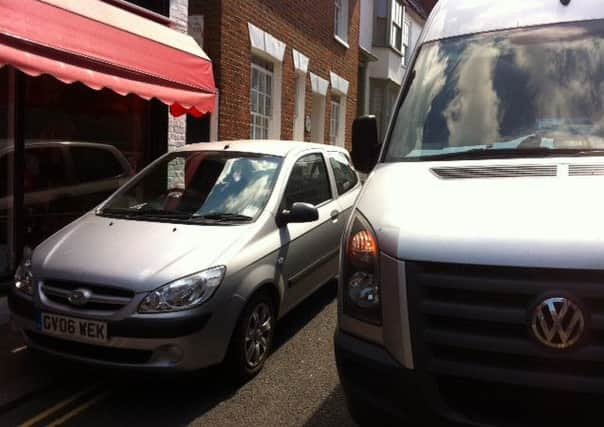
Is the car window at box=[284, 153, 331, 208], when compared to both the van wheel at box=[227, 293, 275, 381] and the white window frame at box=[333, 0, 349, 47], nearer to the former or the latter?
the van wheel at box=[227, 293, 275, 381]

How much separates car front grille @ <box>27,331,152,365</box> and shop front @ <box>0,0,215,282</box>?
241 centimetres

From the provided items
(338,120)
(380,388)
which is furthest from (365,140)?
(338,120)

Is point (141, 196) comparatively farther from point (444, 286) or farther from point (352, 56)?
point (352, 56)

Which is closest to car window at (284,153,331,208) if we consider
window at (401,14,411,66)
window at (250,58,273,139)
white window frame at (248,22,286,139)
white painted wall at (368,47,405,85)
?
white window frame at (248,22,286,139)

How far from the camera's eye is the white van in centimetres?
210

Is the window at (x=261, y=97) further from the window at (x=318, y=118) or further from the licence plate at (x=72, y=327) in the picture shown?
the licence plate at (x=72, y=327)

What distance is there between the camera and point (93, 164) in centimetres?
704

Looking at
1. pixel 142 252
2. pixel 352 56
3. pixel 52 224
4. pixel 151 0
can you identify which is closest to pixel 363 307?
pixel 142 252

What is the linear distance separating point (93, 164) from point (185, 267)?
13.2ft

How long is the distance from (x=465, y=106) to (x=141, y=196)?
112 inches

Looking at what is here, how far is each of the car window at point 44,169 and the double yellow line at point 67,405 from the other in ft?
11.1

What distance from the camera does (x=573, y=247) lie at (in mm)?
2107

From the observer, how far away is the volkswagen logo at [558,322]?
6.77ft

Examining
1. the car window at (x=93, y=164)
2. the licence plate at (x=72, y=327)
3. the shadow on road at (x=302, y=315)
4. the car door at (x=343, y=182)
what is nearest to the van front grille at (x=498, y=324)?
the licence plate at (x=72, y=327)
